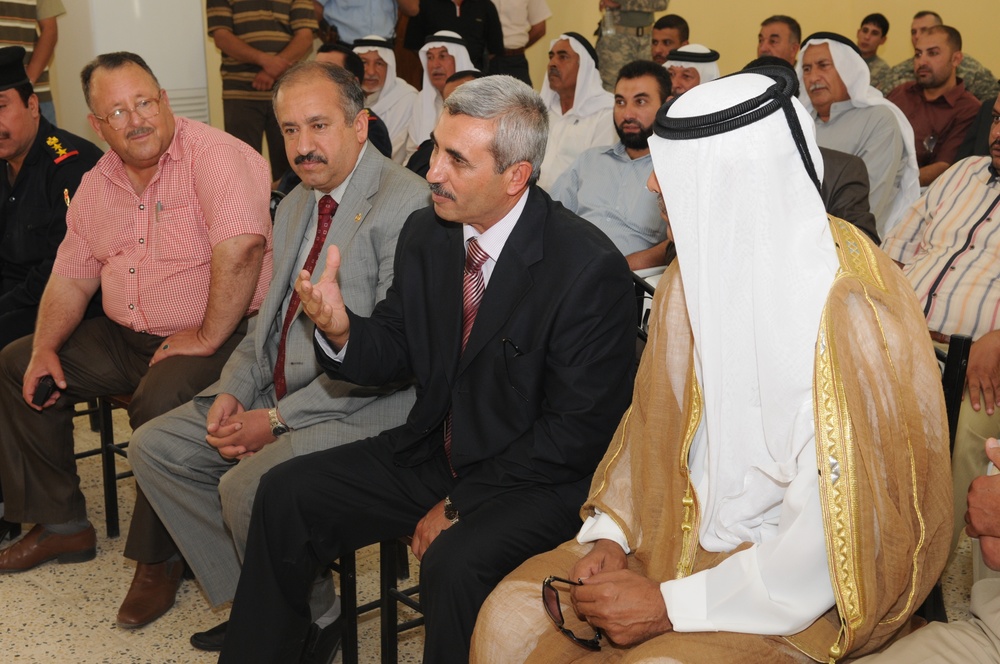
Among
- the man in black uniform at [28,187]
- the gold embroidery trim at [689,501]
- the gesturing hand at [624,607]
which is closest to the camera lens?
the gesturing hand at [624,607]

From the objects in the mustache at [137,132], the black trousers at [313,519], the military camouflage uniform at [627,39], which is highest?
the military camouflage uniform at [627,39]

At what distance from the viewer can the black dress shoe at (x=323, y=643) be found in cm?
261

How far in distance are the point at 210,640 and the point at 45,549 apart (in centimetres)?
84

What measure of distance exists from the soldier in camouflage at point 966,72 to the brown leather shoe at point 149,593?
5669mm

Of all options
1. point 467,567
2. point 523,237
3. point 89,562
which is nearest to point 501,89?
point 523,237

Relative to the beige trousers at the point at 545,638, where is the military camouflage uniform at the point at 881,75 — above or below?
above

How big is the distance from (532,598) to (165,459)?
134cm

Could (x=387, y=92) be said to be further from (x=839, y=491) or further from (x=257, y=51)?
(x=839, y=491)

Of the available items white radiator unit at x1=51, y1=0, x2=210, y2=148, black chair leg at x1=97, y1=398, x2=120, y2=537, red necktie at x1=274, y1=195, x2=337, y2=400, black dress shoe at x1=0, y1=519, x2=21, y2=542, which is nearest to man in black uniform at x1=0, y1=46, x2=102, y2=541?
black chair leg at x1=97, y1=398, x2=120, y2=537

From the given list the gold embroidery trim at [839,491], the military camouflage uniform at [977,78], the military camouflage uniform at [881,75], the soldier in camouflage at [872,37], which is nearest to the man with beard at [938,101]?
the military camouflage uniform at [977,78]

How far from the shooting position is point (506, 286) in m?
2.25

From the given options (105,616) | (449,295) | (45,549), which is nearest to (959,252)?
(449,295)

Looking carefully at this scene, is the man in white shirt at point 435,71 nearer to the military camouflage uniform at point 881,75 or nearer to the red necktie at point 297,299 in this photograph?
the military camouflage uniform at point 881,75

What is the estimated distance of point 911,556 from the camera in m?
1.59
